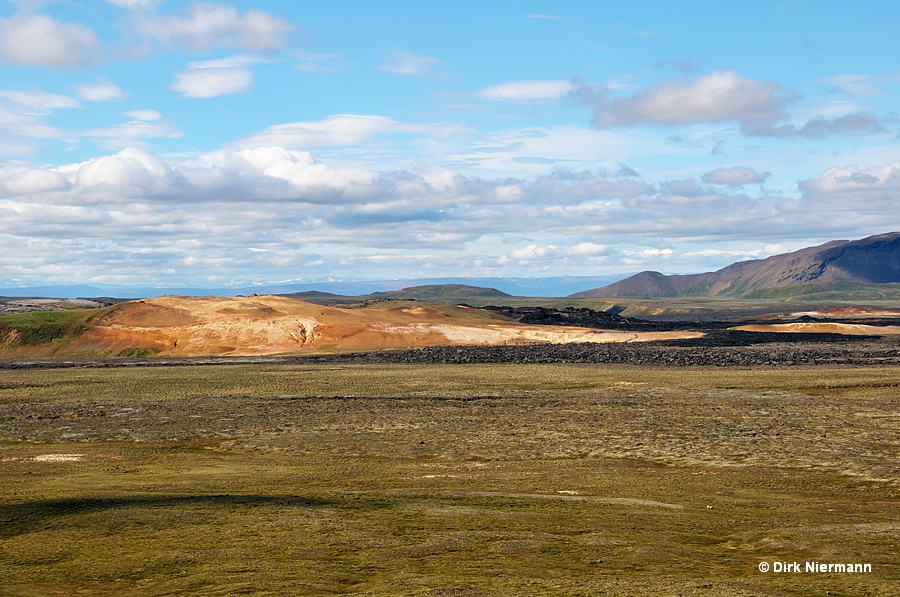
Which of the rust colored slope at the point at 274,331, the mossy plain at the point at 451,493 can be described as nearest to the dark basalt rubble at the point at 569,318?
the rust colored slope at the point at 274,331

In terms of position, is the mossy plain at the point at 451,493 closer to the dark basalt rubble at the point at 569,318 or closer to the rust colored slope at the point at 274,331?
the rust colored slope at the point at 274,331

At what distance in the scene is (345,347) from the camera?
102 m

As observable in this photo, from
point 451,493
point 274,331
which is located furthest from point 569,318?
point 451,493

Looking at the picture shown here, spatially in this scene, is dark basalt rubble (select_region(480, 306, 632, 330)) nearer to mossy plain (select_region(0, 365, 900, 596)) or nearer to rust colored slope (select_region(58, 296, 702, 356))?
rust colored slope (select_region(58, 296, 702, 356))

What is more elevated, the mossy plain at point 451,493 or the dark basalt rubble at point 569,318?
the dark basalt rubble at point 569,318

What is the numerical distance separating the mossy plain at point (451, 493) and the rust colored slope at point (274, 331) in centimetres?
5036

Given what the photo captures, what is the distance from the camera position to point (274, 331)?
10562 centimetres

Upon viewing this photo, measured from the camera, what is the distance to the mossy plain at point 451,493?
13.8m

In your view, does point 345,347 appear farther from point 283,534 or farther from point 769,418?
point 283,534

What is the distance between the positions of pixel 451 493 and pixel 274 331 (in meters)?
86.5

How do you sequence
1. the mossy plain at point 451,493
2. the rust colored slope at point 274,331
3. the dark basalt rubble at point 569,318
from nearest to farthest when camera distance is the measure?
the mossy plain at point 451,493 → the rust colored slope at point 274,331 → the dark basalt rubble at point 569,318

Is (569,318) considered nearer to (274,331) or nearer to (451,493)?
(274,331)

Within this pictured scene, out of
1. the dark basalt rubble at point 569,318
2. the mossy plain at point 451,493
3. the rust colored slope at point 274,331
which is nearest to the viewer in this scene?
the mossy plain at point 451,493

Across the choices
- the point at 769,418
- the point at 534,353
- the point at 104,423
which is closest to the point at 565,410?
the point at 769,418
